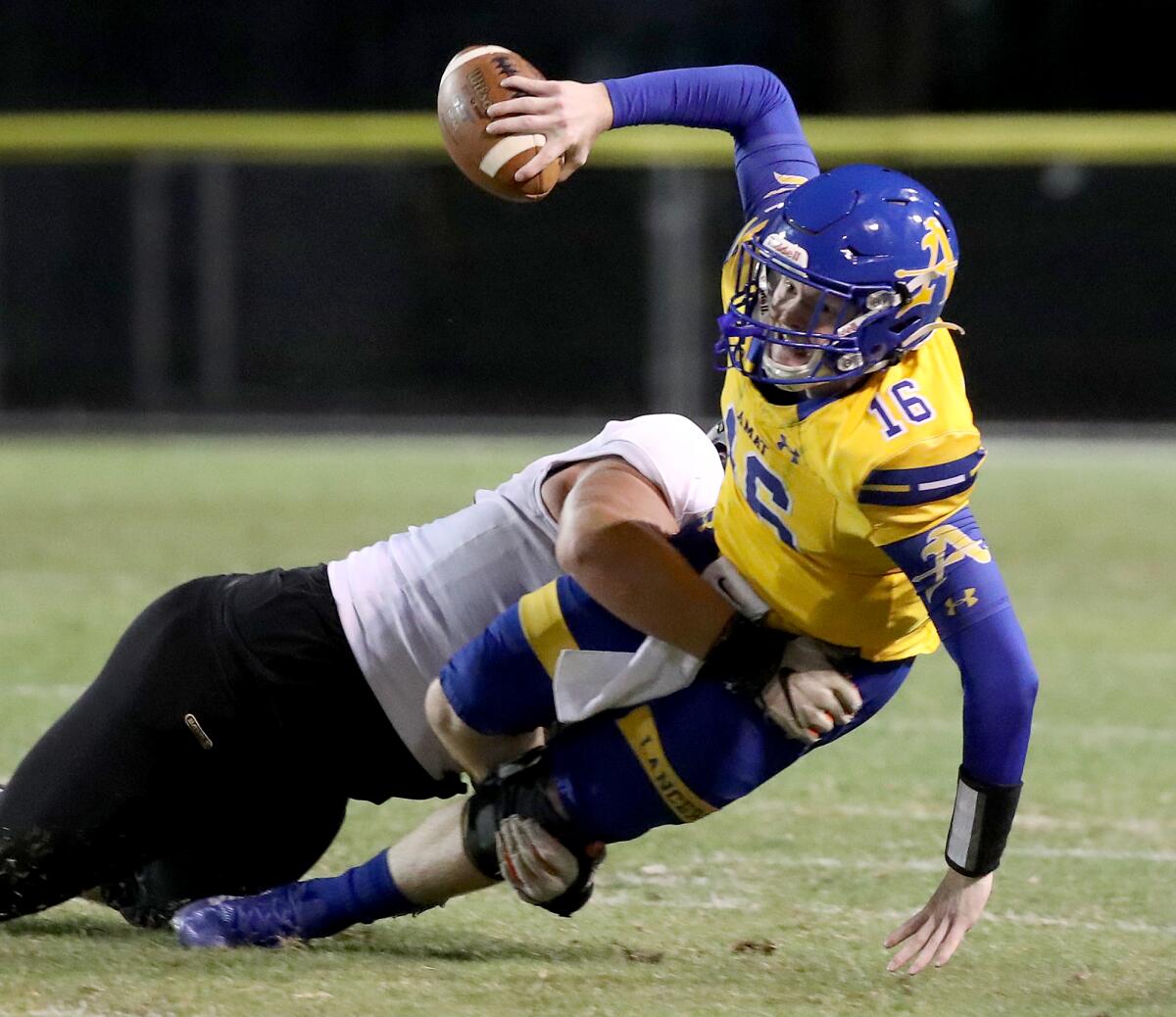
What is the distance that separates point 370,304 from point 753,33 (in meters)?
5.20

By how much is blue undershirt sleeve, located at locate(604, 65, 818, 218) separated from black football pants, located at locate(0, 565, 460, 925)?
0.97 metres

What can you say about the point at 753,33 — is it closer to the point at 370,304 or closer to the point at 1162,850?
the point at 370,304

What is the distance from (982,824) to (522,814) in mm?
707

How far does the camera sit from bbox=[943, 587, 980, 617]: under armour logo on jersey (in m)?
2.95

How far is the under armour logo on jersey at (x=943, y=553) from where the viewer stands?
9.67ft

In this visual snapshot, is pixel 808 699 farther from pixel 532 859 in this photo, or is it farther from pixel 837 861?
pixel 837 861

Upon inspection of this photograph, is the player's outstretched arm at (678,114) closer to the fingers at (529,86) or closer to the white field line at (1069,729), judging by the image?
the fingers at (529,86)

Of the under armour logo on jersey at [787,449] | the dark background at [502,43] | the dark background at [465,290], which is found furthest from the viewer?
the dark background at [502,43]

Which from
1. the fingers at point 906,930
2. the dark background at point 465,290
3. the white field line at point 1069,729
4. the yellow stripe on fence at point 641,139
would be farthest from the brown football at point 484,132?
the dark background at point 465,290

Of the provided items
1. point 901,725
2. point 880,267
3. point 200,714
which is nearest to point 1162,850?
point 901,725

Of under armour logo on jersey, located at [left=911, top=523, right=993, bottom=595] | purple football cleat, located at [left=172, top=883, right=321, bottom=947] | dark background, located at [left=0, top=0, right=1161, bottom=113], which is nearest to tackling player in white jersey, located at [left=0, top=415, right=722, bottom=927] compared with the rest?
purple football cleat, located at [left=172, top=883, right=321, bottom=947]

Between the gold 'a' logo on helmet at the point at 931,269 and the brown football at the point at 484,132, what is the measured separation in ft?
2.12

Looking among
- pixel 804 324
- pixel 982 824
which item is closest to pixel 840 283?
pixel 804 324

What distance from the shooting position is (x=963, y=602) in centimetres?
295
